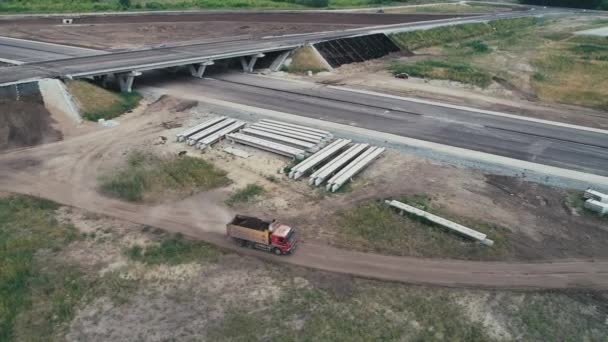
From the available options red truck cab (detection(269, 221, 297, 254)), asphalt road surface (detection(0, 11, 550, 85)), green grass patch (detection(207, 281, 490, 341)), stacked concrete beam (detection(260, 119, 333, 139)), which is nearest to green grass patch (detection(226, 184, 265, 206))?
red truck cab (detection(269, 221, 297, 254))

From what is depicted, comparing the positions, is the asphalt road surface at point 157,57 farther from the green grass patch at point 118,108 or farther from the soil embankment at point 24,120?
the green grass patch at point 118,108

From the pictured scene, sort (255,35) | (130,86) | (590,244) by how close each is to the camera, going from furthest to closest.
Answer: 1. (255,35)
2. (130,86)
3. (590,244)

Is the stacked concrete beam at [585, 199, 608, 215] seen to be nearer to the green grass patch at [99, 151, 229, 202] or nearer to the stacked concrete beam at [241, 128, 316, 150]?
the stacked concrete beam at [241, 128, 316, 150]

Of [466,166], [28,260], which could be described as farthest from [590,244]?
[28,260]

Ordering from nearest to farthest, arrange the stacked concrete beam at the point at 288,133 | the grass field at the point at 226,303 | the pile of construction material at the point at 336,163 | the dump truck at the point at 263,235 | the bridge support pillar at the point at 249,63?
the grass field at the point at 226,303 → the dump truck at the point at 263,235 → the pile of construction material at the point at 336,163 → the stacked concrete beam at the point at 288,133 → the bridge support pillar at the point at 249,63

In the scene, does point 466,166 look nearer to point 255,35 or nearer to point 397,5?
point 255,35

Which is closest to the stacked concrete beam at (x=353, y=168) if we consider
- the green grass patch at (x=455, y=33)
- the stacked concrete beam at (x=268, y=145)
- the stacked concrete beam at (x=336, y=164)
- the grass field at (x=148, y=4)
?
the stacked concrete beam at (x=336, y=164)
